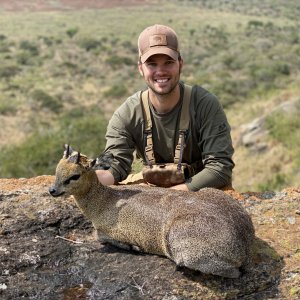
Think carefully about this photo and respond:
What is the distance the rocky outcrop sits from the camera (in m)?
4.91

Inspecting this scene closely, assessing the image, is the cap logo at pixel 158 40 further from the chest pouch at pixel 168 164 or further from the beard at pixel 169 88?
the chest pouch at pixel 168 164

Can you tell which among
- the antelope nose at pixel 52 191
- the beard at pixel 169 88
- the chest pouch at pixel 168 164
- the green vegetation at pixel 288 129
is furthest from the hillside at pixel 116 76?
the antelope nose at pixel 52 191

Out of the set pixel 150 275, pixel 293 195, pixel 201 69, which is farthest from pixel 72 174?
pixel 201 69

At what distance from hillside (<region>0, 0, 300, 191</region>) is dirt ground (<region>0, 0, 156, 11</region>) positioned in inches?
12.5

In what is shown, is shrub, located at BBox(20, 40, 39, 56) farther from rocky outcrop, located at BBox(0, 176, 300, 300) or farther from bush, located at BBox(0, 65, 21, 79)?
rocky outcrop, located at BBox(0, 176, 300, 300)

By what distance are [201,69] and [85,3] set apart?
49604mm

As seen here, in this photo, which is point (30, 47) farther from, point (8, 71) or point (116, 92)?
point (116, 92)

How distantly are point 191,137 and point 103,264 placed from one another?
87.3 inches

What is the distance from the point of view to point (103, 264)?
535 cm

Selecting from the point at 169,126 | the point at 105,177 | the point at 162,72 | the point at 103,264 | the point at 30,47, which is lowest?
the point at 30,47

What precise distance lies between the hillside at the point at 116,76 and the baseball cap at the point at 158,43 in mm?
9924

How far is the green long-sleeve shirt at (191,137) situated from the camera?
21.4 feet

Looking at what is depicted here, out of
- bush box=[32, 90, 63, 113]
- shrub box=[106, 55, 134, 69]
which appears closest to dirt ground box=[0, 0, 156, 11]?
shrub box=[106, 55, 134, 69]

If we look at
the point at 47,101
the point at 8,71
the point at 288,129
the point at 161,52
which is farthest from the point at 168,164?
the point at 8,71
